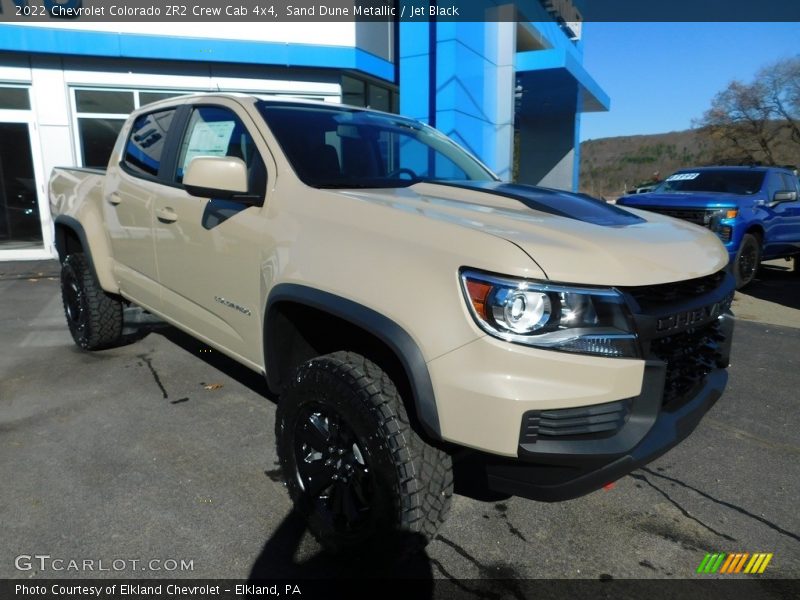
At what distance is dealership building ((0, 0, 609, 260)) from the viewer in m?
9.46

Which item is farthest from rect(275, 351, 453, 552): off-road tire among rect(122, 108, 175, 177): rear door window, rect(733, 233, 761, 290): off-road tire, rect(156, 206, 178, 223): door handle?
rect(733, 233, 761, 290): off-road tire

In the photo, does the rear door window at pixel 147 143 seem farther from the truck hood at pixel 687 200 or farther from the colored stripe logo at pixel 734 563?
the truck hood at pixel 687 200

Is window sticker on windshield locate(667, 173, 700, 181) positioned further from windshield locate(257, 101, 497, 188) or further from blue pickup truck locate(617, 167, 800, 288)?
windshield locate(257, 101, 497, 188)

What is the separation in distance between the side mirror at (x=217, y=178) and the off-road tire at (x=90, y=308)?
2.33 meters

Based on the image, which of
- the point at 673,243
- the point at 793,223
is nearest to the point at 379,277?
the point at 673,243

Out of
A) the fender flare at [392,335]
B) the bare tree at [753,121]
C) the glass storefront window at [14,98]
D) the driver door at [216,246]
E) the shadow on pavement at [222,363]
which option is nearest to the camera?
the fender flare at [392,335]

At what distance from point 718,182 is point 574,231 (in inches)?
318

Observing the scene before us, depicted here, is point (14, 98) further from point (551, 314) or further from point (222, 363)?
point (551, 314)

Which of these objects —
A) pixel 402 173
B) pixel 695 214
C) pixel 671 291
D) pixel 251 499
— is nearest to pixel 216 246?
pixel 402 173

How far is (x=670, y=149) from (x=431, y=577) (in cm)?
9749

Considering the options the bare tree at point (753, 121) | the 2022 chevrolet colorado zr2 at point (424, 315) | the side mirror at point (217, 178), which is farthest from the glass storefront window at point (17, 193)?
the bare tree at point (753, 121)

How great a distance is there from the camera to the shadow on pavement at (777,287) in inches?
309

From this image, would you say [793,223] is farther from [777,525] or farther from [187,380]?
[187,380]

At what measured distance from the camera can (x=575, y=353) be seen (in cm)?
180
